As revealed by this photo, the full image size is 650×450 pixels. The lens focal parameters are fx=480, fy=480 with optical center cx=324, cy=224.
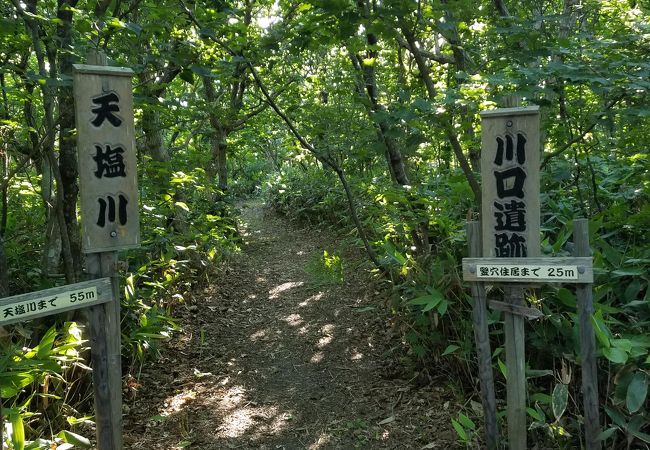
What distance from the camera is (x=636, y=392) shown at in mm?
2641

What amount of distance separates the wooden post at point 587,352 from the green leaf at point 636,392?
6.4 inches

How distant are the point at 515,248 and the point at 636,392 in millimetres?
997

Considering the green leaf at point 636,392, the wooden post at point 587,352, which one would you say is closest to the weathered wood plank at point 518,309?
the wooden post at point 587,352

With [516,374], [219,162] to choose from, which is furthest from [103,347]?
[219,162]

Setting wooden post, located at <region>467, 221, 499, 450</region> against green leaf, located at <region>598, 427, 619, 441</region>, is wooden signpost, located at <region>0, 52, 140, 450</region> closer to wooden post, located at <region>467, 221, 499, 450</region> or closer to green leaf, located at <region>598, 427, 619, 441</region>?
wooden post, located at <region>467, 221, 499, 450</region>

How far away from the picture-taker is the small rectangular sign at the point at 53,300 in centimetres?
236

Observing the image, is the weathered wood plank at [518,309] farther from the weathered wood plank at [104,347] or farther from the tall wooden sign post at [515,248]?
the weathered wood plank at [104,347]

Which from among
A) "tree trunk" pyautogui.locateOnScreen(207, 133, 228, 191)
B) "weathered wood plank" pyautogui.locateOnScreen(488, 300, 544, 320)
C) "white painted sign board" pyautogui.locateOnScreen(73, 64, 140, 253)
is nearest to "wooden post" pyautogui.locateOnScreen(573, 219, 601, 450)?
"weathered wood plank" pyautogui.locateOnScreen(488, 300, 544, 320)

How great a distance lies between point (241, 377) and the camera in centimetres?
465

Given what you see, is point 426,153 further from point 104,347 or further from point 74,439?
point 74,439

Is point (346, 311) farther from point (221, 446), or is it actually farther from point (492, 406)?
point (492, 406)

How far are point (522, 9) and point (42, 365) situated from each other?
20.6 feet

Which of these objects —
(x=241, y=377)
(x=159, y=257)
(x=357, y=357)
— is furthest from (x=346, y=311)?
(x=159, y=257)

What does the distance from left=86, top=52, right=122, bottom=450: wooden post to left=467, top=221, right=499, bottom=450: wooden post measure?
2.24 metres
